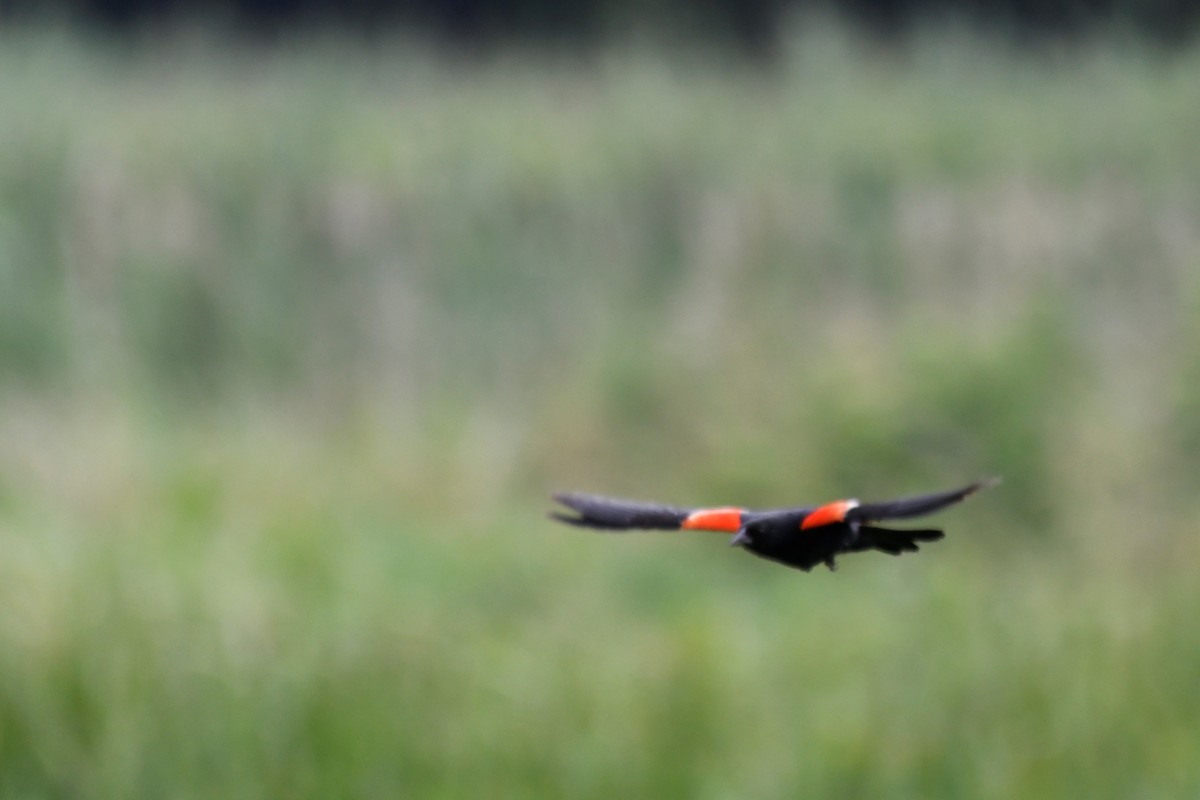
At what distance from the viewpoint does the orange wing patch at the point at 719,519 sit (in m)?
0.36

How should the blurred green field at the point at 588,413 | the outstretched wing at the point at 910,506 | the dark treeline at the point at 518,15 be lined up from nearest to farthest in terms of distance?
the outstretched wing at the point at 910,506 → the blurred green field at the point at 588,413 → the dark treeline at the point at 518,15

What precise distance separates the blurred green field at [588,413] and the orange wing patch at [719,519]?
229 centimetres

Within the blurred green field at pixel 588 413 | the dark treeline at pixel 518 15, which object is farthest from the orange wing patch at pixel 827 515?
the dark treeline at pixel 518 15

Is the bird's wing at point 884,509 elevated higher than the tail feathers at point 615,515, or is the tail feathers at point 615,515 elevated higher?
the bird's wing at point 884,509

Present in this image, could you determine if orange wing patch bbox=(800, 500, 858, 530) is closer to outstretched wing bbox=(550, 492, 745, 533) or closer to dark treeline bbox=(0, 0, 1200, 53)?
outstretched wing bbox=(550, 492, 745, 533)

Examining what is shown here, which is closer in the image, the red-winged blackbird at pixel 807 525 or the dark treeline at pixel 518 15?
the red-winged blackbird at pixel 807 525

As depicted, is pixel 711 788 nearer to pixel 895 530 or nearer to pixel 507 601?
pixel 507 601

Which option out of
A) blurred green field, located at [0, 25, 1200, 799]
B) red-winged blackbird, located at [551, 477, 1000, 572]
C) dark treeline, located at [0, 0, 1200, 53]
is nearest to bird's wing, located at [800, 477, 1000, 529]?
red-winged blackbird, located at [551, 477, 1000, 572]

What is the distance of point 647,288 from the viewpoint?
6.55 metres

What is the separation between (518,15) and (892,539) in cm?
1145

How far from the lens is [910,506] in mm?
336

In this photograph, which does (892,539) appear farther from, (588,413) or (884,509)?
(588,413)

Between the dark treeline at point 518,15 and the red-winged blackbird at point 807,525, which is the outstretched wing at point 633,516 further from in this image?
the dark treeline at point 518,15

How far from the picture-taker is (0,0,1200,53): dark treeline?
9.02 metres
